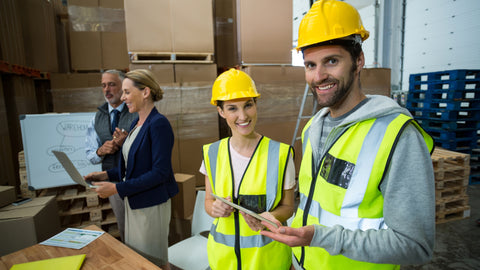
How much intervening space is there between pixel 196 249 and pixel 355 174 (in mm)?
1926

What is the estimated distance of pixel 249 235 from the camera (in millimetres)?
1523

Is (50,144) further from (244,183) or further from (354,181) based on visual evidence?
(354,181)

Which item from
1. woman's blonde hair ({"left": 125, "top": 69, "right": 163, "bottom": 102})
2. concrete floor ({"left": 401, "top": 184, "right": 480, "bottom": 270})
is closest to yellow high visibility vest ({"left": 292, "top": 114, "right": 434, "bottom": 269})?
woman's blonde hair ({"left": 125, "top": 69, "right": 163, "bottom": 102})

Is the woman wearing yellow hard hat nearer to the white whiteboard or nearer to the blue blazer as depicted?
the blue blazer

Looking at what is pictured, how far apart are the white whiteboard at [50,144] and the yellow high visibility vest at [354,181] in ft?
10.9

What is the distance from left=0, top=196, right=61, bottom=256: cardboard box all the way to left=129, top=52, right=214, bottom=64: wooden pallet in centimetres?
235

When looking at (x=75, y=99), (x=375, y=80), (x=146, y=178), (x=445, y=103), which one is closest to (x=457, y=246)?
(x=375, y=80)

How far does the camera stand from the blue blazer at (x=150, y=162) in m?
2.03

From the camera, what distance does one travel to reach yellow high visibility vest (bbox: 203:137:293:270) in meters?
1.50

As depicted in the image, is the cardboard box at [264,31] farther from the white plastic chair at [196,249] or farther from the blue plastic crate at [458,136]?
the blue plastic crate at [458,136]

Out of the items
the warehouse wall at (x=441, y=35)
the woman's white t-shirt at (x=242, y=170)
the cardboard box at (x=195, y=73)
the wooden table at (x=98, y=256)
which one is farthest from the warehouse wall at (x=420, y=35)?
the wooden table at (x=98, y=256)

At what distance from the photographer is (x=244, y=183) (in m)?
1.58

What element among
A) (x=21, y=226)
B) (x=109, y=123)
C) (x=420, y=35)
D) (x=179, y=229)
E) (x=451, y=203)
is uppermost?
(x=420, y=35)

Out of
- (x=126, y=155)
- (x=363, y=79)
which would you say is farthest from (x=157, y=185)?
(x=363, y=79)
